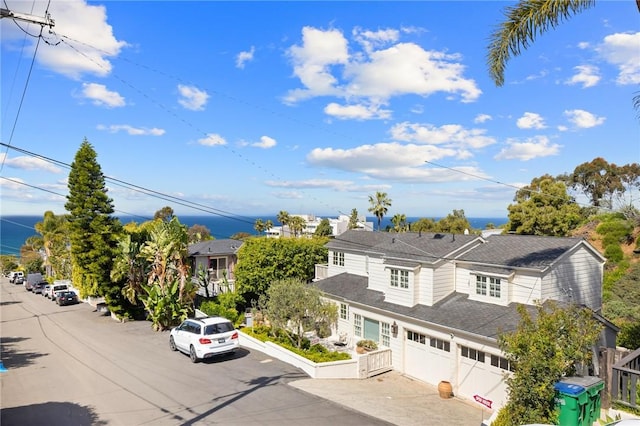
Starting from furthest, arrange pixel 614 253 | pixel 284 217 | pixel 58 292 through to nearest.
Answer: pixel 284 217 → pixel 58 292 → pixel 614 253

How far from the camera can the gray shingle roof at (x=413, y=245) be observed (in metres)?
20.4

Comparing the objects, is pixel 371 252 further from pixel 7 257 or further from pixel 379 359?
pixel 7 257

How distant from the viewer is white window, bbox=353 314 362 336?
21.7 meters

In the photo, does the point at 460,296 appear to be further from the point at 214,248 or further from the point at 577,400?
the point at 214,248

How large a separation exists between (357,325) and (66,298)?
95.3 ft

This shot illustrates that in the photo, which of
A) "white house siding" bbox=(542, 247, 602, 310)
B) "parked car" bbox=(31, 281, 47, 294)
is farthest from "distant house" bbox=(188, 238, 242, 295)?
"white house siding" bbox=(542, 247, 602, 310)

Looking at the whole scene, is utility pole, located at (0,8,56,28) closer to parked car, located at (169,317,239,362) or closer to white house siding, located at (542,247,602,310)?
parked car, located at (169,317,239,362)

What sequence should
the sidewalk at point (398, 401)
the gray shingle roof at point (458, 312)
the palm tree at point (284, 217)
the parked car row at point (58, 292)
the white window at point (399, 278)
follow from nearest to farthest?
the sidewalk at point (398, 401)
the gray shingle roof at point (458, 312)
the white window at point (399, 278)
the parked car row at point (58, 292)
the palm tree at point (284, 217)

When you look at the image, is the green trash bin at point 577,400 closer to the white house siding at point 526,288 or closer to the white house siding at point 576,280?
the white house siding at point 526,288

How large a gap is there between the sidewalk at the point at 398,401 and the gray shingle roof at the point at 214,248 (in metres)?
23.5

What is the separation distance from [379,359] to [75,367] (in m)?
13.1

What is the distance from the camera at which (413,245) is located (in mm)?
23000

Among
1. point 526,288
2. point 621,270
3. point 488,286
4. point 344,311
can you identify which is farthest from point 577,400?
point 621,270

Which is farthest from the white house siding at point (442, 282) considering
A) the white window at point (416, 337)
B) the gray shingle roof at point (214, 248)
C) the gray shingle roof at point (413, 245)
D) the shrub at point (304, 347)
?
the gray shingle roof at point (214, 248)
